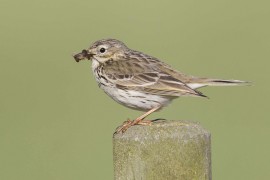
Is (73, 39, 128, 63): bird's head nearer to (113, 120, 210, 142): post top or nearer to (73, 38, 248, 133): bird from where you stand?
(73, 38, 248, 133): bird

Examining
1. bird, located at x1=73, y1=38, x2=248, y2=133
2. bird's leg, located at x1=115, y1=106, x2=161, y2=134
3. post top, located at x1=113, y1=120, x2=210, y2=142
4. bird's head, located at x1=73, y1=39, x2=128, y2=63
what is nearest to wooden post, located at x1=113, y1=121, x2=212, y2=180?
post top, located at x1=113, y1=120, x2=210, y2=142

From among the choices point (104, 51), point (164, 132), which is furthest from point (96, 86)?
point (164, 132)

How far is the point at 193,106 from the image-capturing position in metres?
16.5

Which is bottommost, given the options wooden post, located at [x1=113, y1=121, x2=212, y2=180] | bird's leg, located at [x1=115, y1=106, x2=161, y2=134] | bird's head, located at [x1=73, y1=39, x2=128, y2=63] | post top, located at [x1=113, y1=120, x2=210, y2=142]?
wooden post, located at [x1=113, y1=121, x2=212, y2=180]

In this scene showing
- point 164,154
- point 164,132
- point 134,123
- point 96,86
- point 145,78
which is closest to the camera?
point 164,154

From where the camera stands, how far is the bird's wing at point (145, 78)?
9059 mm

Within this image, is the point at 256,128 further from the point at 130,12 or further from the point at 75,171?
the point at 130,12

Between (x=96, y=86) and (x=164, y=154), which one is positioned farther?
(x=96, y=86)

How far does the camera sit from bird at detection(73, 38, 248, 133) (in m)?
9.18

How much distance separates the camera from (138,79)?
950 cm

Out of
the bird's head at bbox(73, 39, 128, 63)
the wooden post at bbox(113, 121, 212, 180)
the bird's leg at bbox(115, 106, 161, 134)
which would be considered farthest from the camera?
the bird's head at bbox(73, 39, 128, 63)

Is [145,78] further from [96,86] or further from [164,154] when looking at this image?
[96,86]

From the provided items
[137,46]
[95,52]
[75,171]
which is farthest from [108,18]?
[95,52]

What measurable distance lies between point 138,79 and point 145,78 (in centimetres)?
8
